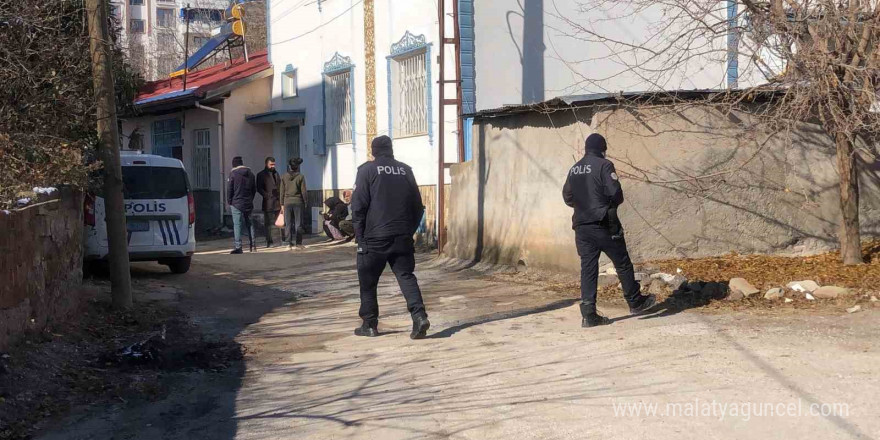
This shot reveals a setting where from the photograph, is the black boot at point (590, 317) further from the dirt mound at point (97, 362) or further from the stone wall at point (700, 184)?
the dirt mound at point (97, 362)

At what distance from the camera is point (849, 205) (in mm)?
10219

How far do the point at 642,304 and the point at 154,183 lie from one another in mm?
7180

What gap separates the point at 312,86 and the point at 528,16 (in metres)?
6.96

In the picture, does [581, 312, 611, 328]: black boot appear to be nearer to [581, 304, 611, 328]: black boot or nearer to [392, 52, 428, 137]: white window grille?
[581, 304, 611, 328]: black boot

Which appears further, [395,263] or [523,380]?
[395,263]

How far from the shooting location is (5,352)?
668 cm

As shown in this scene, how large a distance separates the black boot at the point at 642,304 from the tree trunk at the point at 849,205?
281cm

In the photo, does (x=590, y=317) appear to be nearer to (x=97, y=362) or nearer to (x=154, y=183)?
(x=97, y=362)

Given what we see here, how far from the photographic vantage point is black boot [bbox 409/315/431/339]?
809 cm

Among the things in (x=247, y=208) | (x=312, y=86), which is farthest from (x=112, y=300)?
(x=312, y=86)

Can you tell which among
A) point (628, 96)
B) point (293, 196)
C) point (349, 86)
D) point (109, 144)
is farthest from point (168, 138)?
point (628, 96)

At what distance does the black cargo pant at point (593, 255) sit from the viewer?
27.3ft

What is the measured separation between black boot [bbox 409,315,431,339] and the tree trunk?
4994mm

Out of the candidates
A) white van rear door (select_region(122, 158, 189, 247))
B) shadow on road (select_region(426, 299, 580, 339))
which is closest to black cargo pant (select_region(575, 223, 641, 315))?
shadow on road (select_region(426, 299, 580, 339))
